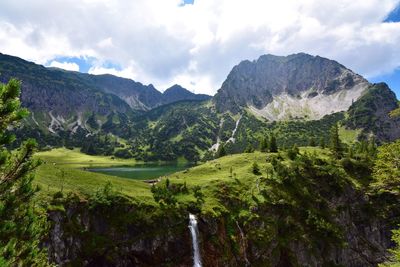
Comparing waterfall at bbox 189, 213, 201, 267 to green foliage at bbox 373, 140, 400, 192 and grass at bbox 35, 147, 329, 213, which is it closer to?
grass at bbox 35, 147, 329, 213

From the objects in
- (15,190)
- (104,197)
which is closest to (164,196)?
(104,197)

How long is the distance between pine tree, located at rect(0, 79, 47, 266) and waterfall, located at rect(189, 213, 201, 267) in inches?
1744

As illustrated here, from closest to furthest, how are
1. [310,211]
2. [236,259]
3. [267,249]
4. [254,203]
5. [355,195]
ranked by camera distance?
[236,259] < [267,249] < [254,203] < [310,211] < [355,195]

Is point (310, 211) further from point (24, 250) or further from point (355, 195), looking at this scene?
point (24, 250)

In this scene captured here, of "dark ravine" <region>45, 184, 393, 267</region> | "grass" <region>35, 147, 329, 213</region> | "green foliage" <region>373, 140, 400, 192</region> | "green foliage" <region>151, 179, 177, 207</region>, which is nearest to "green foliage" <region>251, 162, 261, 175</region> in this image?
"grass" <region>35, 147, 329, 213</region>

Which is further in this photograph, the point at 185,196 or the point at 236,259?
the point at 185,196

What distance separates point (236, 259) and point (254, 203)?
16.5m


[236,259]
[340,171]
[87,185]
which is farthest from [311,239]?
[87,185]

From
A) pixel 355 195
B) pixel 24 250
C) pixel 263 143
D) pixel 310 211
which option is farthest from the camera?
pixel 263 143

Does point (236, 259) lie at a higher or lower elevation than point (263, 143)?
lower

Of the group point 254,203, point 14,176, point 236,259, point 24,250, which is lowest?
point 236,259

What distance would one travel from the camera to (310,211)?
81375 mm

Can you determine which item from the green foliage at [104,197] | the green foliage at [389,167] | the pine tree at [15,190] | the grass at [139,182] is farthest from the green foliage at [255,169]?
the pine tree at [15,190]

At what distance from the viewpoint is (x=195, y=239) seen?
6028cm
